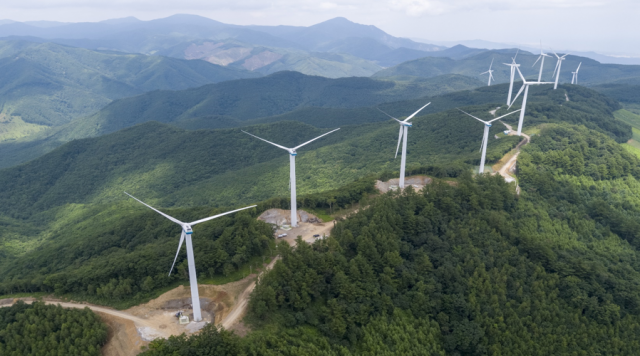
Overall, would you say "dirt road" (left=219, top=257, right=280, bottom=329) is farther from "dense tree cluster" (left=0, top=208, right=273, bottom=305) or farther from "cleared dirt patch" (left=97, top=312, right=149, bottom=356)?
"cleared dirt patch" (left=97, top=312, right=149, bottom=356)

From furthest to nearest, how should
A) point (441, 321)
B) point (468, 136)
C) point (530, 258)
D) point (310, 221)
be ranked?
Result: point (468, 136)
point (310, 221)
point (530, 258)
point (441, 321)

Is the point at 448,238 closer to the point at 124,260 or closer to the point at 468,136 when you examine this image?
the point at 124,260

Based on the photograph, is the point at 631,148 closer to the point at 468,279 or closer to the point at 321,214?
the point at 468,279

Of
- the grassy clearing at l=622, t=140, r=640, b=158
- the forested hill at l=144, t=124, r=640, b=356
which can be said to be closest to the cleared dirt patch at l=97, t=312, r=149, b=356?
the forested hill at l=144, t=124, r=640, b=356

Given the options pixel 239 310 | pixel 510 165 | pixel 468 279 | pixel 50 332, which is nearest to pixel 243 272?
pixel 239 310

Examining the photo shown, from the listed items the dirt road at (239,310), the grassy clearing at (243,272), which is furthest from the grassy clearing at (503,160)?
the dirt road at (239,310)

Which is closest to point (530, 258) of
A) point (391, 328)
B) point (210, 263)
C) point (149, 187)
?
point (391, 328)
